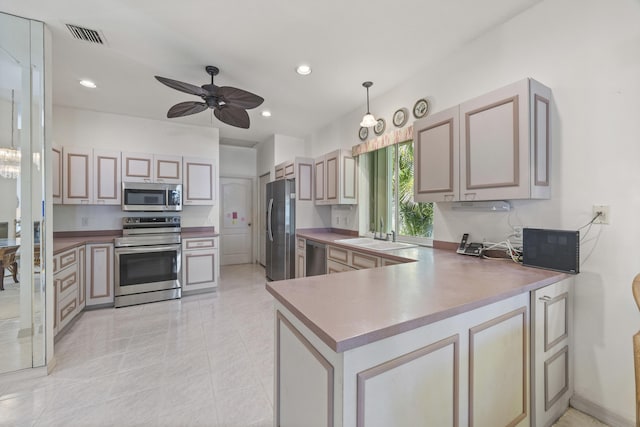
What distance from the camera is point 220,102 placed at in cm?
261

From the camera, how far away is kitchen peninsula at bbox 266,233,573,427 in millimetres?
821

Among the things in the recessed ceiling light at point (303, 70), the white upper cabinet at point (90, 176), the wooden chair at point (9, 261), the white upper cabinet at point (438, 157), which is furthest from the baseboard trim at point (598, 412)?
the white upper cabinet at point (90, 176)

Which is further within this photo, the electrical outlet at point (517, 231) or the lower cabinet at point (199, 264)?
the lower cabinet at point (199, 264)

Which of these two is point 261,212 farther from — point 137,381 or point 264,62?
point 137,381

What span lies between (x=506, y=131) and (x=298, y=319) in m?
1.73

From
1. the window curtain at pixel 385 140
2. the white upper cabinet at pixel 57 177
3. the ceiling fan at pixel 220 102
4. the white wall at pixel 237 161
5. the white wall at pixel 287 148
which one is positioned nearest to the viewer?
the ceiling fan at pixel 220 102

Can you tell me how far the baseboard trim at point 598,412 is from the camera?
1515 mm

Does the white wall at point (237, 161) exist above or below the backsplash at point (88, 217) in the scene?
Result: above

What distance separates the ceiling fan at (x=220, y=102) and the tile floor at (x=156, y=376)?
226 centimetres

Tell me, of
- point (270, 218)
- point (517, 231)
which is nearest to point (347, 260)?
point (517, 231)

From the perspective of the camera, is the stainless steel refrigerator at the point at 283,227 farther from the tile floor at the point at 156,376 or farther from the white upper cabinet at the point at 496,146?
the white upper cabinet at the point at 496,146

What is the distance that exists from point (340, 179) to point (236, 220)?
3.18 metres

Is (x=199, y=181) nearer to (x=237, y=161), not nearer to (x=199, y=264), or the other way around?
(x=199, y=264)

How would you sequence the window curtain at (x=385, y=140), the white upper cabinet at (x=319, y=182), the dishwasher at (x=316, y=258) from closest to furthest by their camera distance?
the window curtain at (x=385, y=140) → the dishwasher at (x=316, y=258) → the white upper cabinet at (x=319, y=182)
